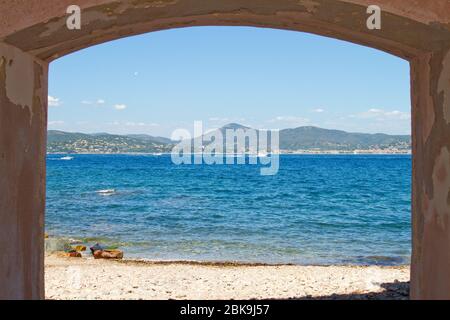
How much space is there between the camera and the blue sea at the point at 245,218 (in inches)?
576

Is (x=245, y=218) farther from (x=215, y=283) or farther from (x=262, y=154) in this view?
(x=262, y=154)

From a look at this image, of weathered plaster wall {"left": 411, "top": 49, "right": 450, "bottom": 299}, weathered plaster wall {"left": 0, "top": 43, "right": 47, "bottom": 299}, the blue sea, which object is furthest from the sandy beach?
the blue sea

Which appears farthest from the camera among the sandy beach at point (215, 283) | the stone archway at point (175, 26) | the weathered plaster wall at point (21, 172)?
the sandy beach at point (215, 283)

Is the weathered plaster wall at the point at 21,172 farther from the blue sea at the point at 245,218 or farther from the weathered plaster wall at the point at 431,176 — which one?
the blue sea at the point at 245,218

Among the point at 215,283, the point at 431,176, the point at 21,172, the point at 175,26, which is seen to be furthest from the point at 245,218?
the point at 21,172

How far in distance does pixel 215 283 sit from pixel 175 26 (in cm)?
527

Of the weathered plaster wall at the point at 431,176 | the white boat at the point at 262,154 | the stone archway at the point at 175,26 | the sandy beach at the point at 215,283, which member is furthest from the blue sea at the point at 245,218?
the white boat at the point at 262,154

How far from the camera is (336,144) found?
425 feet

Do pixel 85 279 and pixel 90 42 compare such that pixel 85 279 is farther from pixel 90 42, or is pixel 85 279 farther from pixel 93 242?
pixel 93 242

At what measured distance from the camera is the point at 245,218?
81.7 ft

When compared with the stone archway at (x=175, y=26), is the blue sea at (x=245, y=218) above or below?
below

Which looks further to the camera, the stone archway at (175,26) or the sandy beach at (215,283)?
the sandy beach at (215,283)
